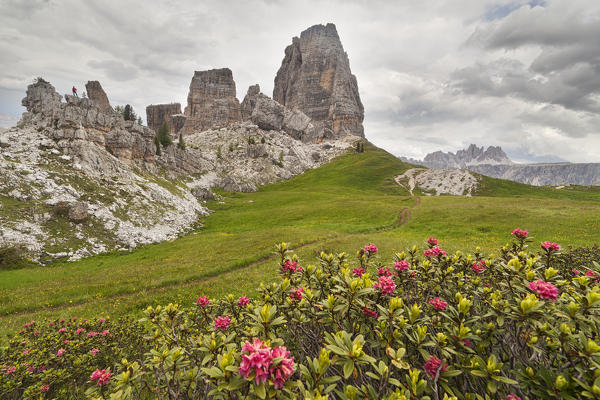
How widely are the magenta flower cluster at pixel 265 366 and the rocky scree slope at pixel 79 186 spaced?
107 feet

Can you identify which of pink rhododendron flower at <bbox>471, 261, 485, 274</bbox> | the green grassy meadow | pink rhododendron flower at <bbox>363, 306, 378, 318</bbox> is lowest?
the green grassy meadow

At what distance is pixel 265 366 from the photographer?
2.48m

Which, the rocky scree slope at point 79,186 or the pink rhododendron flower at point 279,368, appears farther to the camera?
the rocky scree slope at point 79,186

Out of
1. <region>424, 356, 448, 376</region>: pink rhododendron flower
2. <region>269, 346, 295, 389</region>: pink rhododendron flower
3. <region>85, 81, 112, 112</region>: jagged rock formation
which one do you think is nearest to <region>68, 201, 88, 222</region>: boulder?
<region>269, 346, 295, 389</region>: pink rhododendron flower

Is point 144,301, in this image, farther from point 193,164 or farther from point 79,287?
point 193,164

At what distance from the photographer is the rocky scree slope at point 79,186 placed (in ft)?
85.1

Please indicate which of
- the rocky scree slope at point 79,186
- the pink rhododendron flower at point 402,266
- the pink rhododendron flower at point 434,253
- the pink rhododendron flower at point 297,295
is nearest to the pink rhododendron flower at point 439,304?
the pink rhododendron flower at point 402,266

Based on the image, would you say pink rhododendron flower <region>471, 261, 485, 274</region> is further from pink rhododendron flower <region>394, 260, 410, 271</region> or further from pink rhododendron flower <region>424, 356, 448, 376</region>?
pink rhododendron flower <region>424, 356, 448, 376</region>

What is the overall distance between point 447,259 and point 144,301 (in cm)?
1615

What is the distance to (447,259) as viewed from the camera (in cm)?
585

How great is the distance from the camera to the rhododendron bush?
2.75 metres

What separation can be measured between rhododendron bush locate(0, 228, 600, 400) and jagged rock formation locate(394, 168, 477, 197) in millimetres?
91921

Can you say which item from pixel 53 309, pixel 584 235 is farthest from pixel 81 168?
pixel 584 235

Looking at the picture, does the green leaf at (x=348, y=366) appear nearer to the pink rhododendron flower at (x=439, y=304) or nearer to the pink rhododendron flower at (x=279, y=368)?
the pink rhododendron flower at (x=279, y=368)
